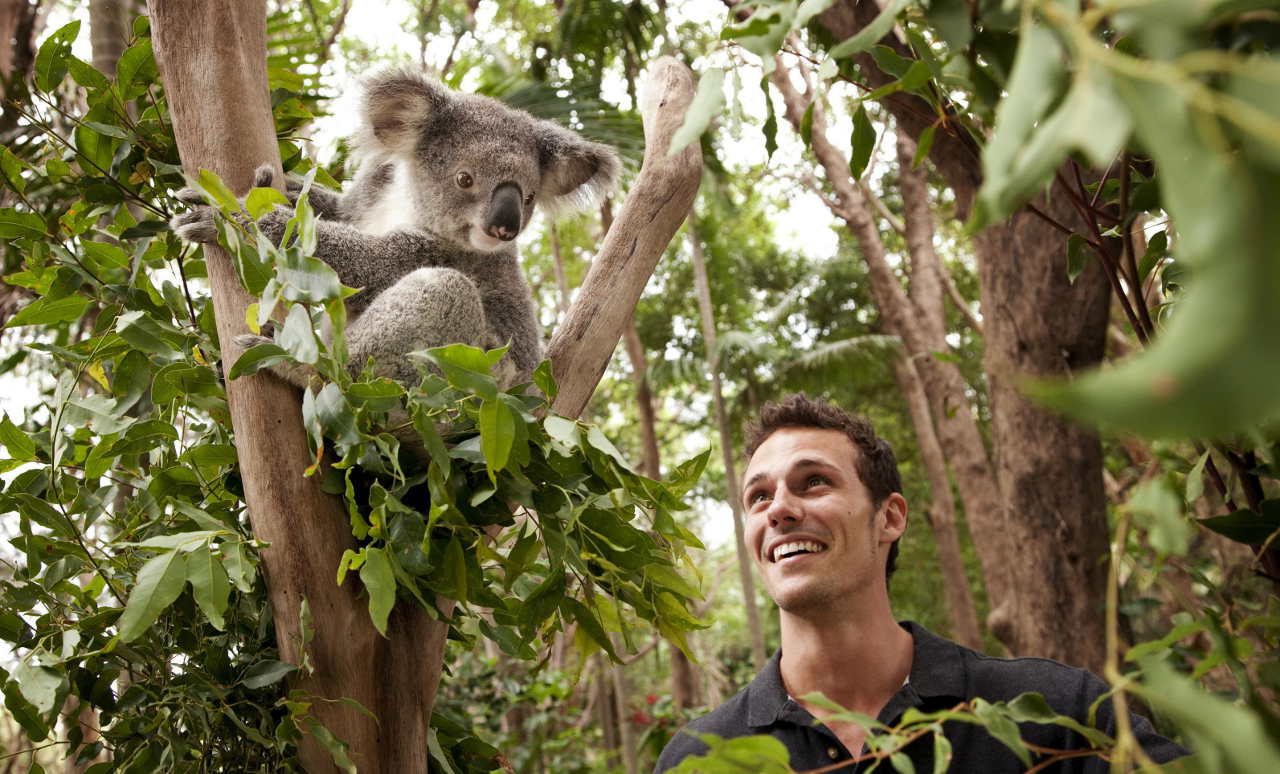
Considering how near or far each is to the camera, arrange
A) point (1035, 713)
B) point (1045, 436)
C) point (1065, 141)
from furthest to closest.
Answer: point (1045, 436), point (1035, 713), point (1065, 141)

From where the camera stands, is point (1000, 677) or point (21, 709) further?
point (1000, 677)

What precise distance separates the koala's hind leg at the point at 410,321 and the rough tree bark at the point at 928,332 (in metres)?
3.03

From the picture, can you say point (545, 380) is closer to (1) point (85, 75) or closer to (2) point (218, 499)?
(2) point (218, 499)

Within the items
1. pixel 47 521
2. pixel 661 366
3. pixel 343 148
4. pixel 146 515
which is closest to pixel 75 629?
pixel 47 521

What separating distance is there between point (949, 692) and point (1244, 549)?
328 cm

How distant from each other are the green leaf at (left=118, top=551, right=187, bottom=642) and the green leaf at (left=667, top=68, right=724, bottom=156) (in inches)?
33.4

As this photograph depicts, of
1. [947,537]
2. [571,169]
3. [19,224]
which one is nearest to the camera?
[19,224]

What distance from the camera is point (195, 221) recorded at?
160cm

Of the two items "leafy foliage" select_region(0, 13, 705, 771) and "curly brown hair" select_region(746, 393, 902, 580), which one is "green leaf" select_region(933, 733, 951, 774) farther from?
"curly brown hair" select_region(746, 393, 902, 580)

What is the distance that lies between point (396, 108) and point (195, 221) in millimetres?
899

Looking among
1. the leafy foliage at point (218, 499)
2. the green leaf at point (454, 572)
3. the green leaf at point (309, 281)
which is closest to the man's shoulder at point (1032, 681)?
the leafy foliage at point (218, 499)

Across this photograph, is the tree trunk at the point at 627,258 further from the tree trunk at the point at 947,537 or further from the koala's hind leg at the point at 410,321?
the tree trunk at the point at 947,537

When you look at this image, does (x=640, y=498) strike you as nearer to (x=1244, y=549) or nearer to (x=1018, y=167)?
(x=1018, y=167)

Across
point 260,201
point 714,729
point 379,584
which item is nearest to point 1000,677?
point 714,729
